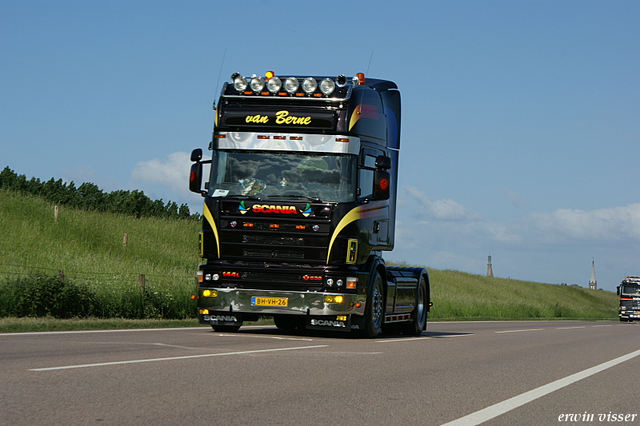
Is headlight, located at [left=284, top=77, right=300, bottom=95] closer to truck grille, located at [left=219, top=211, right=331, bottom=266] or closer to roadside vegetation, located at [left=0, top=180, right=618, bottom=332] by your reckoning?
truck grille, located at [left=219, top=211, right=331, bottom=266]

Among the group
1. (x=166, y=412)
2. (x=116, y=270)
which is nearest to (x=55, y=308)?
(x=116, y=270)

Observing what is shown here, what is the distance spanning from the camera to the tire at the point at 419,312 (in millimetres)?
18286

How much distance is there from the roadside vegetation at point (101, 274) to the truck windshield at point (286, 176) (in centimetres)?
449

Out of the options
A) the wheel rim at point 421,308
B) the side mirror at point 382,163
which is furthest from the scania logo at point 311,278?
the wheel rim at point 421,308

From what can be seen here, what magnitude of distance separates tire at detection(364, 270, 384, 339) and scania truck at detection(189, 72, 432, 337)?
0.14 feet

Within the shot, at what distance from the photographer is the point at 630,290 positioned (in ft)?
176

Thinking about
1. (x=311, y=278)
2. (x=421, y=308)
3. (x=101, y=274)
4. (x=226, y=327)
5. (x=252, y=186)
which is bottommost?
(x=226, y=327)

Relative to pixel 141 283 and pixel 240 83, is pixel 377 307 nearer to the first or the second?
pixel 240 83

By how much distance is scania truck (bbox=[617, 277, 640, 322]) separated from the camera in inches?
2094

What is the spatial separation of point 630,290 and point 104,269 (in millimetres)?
40821

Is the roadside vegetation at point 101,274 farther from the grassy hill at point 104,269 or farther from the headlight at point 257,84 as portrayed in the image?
the headlight at point 257,84

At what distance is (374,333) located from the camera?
49.0ft


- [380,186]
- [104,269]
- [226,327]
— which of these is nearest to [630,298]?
[104,269]

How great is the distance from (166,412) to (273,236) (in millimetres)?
7578
